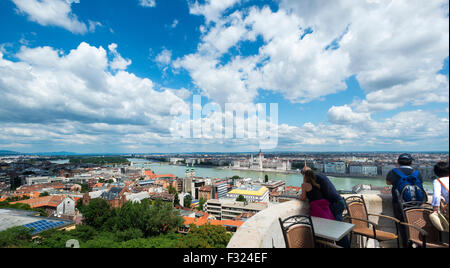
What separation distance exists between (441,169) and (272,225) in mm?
1312

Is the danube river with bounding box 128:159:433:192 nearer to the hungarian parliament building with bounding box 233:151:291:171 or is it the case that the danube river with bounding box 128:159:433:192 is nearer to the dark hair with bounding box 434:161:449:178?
the hungarian parliament building with bounding box 233:151:291:171

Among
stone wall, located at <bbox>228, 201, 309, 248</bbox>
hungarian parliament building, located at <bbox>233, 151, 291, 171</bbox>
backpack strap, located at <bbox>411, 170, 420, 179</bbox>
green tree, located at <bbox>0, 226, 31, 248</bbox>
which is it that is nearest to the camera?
stone wall, located at <bbox>228, 201, 309, 248</bbox>

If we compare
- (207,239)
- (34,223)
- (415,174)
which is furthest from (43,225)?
(415,174)

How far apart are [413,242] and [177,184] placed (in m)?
38.2

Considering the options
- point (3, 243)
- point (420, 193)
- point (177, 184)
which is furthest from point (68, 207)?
point (420, 193)

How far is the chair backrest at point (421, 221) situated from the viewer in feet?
5.12

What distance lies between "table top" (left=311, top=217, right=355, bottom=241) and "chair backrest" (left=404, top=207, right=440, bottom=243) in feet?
1.81

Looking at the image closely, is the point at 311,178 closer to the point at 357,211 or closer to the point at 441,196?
the point at 357,211

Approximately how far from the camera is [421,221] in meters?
1.59

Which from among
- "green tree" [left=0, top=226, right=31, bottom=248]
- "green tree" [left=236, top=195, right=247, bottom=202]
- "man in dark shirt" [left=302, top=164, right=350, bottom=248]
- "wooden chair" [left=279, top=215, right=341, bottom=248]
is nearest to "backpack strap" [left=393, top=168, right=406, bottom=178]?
"man in dark shirt" [left=302, top=164, right=350, bottom=248]

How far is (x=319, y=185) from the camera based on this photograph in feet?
5.78

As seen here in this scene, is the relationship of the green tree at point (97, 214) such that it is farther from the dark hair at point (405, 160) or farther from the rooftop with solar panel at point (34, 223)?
the dark hair at point (405, 160)

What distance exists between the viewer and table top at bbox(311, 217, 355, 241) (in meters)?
1.29

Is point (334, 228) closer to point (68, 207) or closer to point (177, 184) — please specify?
point (68, 207)
